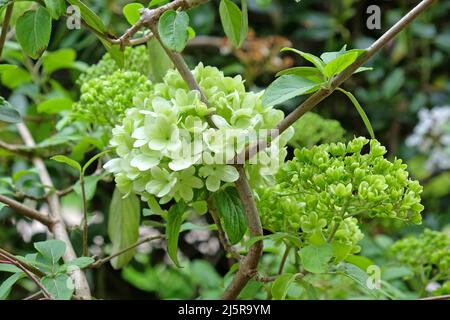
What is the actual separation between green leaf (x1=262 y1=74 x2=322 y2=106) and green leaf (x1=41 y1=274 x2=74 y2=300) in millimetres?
272

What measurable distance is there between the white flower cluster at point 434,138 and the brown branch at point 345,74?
3.91 ft

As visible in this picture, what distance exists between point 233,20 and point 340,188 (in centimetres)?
23

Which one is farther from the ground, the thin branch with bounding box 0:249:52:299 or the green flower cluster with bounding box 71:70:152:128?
the green flower cluster with bounding box 71:70:152:128

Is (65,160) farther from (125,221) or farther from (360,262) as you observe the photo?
(360,262)

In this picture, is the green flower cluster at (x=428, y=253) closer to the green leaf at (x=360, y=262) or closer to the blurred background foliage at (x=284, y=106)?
the blurred background foliage at (x=284, y=106)

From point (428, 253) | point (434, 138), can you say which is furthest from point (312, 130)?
point (434, 138)

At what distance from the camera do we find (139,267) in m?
1.59

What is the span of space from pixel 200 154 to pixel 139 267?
995 millimetres

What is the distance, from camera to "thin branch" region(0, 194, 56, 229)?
0.78 meters

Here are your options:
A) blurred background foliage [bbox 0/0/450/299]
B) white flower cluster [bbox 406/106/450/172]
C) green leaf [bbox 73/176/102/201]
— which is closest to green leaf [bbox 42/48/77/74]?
blurred background foliage [bbox 0/0/450/299]

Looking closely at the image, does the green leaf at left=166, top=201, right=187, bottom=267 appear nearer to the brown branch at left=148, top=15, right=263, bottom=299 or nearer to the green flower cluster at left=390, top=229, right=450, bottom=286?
the brown branch at left=148, top=15, right=263, bottom=299

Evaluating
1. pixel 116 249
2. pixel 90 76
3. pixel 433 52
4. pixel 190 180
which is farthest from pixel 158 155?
pixel 433 52

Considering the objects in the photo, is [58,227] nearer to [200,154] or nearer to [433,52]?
[200,154]

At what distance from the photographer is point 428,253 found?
972mm
